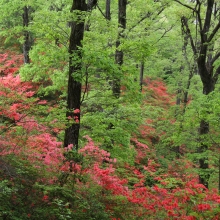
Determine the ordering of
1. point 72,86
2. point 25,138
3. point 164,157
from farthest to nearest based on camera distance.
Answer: point 164,157
point 72,86
point 25,138

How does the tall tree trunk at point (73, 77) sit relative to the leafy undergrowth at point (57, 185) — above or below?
above

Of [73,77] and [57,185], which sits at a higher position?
[73,77]

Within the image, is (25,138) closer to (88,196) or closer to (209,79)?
(88,196)

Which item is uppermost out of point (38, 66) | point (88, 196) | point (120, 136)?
point (38, 66)

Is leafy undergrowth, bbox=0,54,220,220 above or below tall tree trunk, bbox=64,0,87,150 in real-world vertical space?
below

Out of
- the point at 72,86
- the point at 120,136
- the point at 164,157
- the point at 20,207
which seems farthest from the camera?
the point at 164,157

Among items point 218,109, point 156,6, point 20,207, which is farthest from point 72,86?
point 156,6

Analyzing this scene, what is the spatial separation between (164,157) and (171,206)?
9.53 metres

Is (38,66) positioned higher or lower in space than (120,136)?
higher

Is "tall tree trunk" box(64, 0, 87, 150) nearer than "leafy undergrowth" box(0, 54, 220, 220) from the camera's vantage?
No

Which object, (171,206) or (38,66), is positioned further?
(38,66)

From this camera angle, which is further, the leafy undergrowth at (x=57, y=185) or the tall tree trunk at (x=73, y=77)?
the tall tree trunk at (x=73, y=77)

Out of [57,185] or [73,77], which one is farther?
[73,77]

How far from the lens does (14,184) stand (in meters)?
4.53
